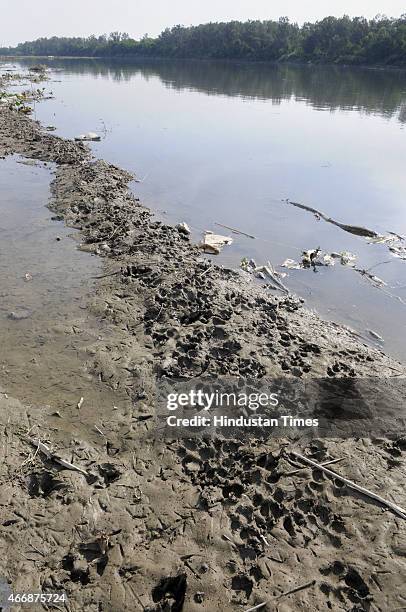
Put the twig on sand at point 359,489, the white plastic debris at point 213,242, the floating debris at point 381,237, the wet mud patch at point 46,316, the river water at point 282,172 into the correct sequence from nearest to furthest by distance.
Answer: the twig on sand at point 359,489
the wet mud patch at point 46,316
the river water at point 282,172
the white plastic debris at point 213,242
the floating debris at point 381,237

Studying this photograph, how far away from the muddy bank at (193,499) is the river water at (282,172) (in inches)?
116

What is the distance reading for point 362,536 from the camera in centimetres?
397

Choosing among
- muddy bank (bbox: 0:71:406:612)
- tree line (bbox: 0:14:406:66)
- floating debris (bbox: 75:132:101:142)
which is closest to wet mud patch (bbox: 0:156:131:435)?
muddy bank (bbox: 0:71:406:612)

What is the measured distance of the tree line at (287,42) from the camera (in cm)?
7819

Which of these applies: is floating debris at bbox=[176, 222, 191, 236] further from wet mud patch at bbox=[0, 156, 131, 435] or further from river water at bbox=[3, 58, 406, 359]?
wet mud patch at bbox=[0, 156, 131, 435]

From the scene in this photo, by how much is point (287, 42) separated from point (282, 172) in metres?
101

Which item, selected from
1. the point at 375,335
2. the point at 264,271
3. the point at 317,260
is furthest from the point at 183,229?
the point at 375,335

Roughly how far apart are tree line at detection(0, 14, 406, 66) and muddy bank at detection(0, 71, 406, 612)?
85472mm

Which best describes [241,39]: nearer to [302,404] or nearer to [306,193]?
[306,193]

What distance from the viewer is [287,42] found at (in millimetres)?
99250

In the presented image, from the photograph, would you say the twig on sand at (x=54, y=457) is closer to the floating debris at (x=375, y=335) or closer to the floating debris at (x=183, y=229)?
the floating debris at (x=375, y=335)

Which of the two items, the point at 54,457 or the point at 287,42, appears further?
the point at 287,42

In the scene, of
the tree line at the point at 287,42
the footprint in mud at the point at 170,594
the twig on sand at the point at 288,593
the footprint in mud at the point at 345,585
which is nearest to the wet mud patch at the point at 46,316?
the footprint in mud at the point at 170,594

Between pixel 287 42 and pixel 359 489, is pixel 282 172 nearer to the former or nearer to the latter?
pixel 359 489
